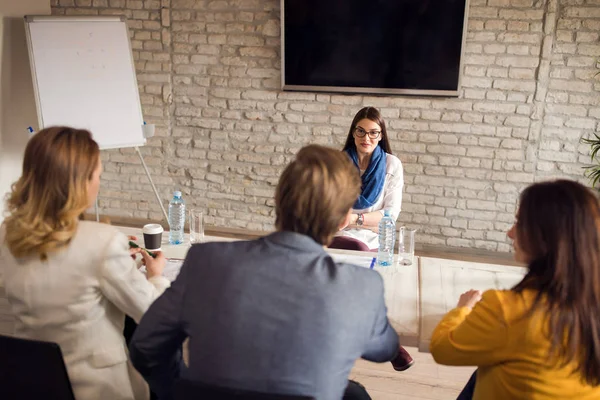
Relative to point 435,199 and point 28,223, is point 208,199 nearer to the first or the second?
point 435,199

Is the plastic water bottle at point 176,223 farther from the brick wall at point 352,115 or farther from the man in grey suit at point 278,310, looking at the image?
the brick wall at point 352,115

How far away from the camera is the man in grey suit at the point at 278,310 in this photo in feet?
4.02

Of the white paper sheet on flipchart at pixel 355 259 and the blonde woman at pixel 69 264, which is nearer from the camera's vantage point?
the blonde woman at pixel 69 264

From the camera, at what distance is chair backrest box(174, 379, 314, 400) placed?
1.10 meters

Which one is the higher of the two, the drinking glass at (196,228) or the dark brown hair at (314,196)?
the dark brown hair at (314,196)

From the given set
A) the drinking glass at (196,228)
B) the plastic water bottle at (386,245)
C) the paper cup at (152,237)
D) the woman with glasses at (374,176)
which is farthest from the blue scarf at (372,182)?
the paper cup at (152,237)

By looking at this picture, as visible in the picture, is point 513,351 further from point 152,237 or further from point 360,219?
point 360,219

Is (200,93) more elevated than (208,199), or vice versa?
(200,93)

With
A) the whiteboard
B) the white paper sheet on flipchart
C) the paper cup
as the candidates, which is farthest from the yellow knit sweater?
the whiteboard

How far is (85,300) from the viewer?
1.51 metres

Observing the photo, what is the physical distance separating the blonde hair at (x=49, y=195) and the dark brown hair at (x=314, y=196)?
54cm

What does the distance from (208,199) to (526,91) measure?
2.48 metres

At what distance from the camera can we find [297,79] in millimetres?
4176

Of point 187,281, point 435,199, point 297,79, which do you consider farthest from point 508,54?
point 187,281
